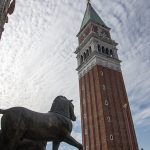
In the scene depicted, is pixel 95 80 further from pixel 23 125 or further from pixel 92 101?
pixel 23 125

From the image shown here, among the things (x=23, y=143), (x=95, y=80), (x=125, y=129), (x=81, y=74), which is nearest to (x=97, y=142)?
(x=125, y=129)

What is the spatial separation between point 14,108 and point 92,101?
3020 centimetres

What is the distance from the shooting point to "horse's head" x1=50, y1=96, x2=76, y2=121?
4.60m

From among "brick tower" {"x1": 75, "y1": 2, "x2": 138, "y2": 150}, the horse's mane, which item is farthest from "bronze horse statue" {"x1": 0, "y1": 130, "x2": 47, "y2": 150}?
"brick tower" {"x1": 75, "y1": 2, "x2": 138, "y2": 150}

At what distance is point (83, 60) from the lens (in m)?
39.8

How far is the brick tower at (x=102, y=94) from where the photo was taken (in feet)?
98.5

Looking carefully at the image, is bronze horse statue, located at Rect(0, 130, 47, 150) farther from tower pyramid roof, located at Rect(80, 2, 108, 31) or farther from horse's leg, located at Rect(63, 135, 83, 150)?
tower pyramid roof, located at Rect(80, 2, 108, 31)

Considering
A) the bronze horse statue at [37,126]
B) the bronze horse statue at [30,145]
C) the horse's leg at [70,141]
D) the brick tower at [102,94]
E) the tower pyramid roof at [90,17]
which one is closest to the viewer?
the bronze horse statue at [37,126]

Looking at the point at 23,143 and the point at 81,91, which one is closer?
the point at 23,143

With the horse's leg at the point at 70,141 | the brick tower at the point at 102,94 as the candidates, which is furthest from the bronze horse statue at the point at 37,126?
the brick tower at the point at 102,94

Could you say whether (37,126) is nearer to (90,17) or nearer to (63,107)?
(63,107)

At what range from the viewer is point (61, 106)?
15.3ft

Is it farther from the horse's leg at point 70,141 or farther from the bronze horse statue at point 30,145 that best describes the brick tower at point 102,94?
the bronze horse statue at point 30,145

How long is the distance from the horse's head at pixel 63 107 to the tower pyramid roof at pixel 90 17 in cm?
3975
